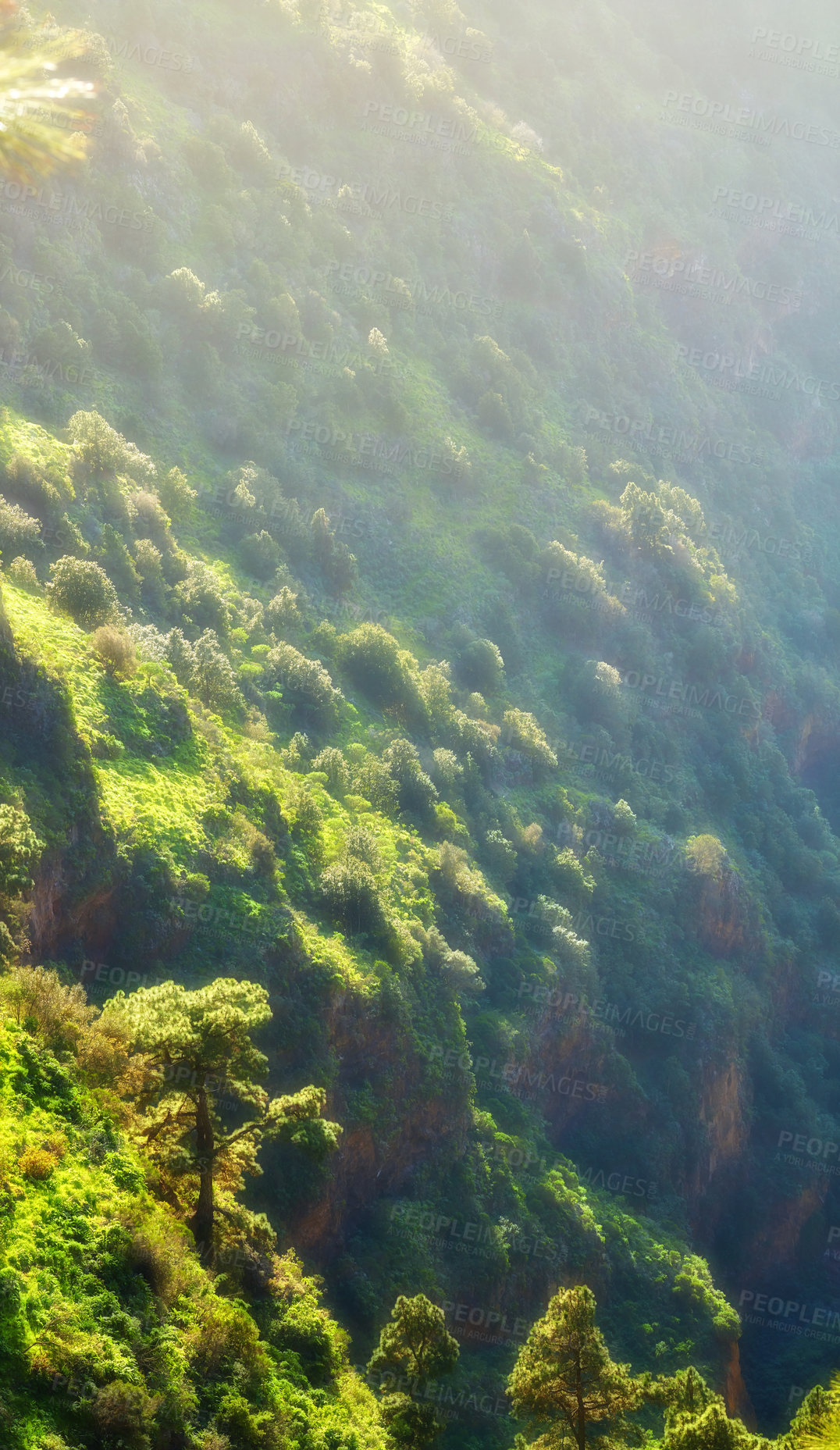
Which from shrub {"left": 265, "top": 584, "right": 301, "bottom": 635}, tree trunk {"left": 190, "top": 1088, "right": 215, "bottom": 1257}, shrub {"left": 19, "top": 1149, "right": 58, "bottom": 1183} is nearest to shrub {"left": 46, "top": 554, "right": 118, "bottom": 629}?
shrub {"left": 265, "top": 584, "right": 301, "bottom": 635}

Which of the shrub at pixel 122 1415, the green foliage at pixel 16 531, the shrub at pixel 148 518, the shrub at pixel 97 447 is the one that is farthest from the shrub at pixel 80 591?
the shrub at pixel 122 1415

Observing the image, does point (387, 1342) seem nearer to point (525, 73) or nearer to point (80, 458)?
point (80, 458)

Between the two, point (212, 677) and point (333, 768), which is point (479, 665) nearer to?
point (333, 768)

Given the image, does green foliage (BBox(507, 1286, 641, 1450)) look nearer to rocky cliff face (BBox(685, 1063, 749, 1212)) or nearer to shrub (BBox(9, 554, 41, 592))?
rocky cliff face (BBox(685, 1063, 749, 1212))

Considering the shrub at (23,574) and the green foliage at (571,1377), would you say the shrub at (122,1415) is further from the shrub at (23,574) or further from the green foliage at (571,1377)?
the shrub at (23,574)

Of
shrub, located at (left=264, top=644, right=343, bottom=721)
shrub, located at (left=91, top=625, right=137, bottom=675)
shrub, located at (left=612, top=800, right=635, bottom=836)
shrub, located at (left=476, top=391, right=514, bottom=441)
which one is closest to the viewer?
shrub, located at (left=91, top=625, right=137, bottom=675)
